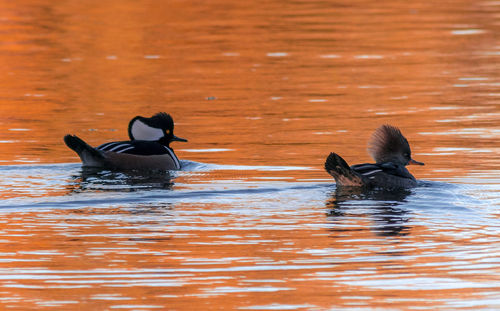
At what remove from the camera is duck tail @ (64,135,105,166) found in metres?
13.9

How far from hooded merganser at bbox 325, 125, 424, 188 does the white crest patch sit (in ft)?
11.3

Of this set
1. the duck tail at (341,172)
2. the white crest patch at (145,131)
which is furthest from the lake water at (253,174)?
the white crest patch at (145,131)

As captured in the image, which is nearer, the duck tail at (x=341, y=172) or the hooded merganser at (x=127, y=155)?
the duck tail at (x=341, y=172)

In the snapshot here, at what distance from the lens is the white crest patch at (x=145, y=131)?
15.3m

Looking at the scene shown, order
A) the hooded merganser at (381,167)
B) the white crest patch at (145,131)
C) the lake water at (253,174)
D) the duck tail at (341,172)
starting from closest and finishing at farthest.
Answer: the lake water at (253,174)
the duck tail at (341,172)
the hooded merganser at (381,167)
the white crest patch at (145,131)

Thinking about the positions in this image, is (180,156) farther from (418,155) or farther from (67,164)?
(418,155)

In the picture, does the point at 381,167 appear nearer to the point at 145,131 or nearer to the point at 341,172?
the point at 341,172

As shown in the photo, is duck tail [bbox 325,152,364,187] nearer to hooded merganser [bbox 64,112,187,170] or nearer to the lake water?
the lake water

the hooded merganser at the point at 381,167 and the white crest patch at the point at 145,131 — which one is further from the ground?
the white crest patch at the point at 145,131

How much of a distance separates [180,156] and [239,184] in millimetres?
3144

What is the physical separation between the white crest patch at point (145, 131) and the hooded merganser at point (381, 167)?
11.3 feet

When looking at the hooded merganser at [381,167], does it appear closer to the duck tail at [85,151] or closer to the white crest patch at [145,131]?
the duck tail at [85,151]

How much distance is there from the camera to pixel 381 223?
33.6ft

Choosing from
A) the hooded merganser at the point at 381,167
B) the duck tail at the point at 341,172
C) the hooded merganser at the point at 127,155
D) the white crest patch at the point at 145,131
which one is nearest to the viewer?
the duck tail at the point at 341,172
